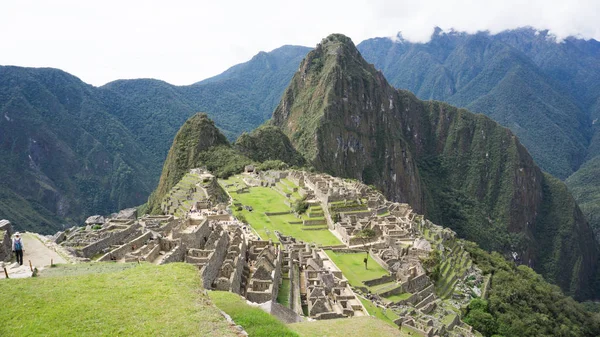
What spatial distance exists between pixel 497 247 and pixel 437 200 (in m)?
48.1

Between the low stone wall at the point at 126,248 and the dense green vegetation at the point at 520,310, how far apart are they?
29.9m

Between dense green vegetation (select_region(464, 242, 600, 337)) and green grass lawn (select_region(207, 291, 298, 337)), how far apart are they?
100 ft

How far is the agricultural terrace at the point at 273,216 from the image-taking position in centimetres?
4356

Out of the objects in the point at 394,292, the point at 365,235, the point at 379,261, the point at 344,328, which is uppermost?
the point at 344,328

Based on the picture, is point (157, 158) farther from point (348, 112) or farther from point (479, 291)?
point (479, 291)

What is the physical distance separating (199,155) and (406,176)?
10162 centimetres

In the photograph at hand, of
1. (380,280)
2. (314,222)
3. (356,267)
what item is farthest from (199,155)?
(380,280)

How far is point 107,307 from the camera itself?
10.9m

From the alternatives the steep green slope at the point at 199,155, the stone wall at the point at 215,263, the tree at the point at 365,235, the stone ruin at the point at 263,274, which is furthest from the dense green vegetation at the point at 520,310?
the steep green slope at the point at 199,155

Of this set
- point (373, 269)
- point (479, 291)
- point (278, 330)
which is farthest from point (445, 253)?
point (278, 330)

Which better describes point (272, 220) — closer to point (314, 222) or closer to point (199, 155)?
point (314, 222)

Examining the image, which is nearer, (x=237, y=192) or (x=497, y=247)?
(x=237, y=192)

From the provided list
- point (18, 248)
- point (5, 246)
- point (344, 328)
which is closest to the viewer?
point (18, 248)

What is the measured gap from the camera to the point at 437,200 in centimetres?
17525
